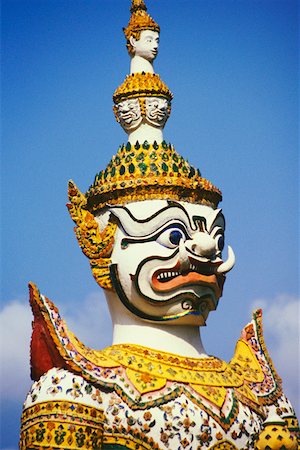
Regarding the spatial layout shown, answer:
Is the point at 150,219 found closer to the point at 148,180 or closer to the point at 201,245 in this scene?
the point at 148,180

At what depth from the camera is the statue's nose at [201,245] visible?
14.3 meters

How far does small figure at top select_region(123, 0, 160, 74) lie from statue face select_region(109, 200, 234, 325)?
1690 mm

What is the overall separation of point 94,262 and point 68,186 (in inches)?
32.9

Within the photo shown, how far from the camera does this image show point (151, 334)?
569 inches

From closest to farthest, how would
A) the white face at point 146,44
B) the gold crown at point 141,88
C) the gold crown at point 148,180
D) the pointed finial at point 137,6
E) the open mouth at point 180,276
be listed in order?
the open mouth at point 180,276, the gold crown at point 148,180, the gold crown at point 141,88, the white face at point 146,44, the pointed finial at point 137,6

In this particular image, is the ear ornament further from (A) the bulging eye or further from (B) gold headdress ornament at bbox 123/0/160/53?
(B) gold headdress ornament at bbox 123/0/160/53

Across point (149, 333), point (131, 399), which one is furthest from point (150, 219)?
point (131, 399)

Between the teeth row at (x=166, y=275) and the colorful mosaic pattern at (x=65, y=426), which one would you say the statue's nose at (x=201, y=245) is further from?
the colorful mosaic pattern at (x=65, y=426)

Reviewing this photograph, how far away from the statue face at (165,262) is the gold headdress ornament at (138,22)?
1976mm

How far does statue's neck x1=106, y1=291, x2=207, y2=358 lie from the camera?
47.4 feet

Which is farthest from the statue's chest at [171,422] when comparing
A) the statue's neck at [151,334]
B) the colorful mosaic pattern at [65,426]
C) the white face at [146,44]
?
the white face at [146,44]

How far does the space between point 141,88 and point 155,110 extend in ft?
0.87

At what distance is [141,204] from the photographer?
14539mm

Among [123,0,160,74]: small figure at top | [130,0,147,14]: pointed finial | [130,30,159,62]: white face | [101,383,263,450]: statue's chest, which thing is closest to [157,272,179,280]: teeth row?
[101,383,263,450]: statue's chest
